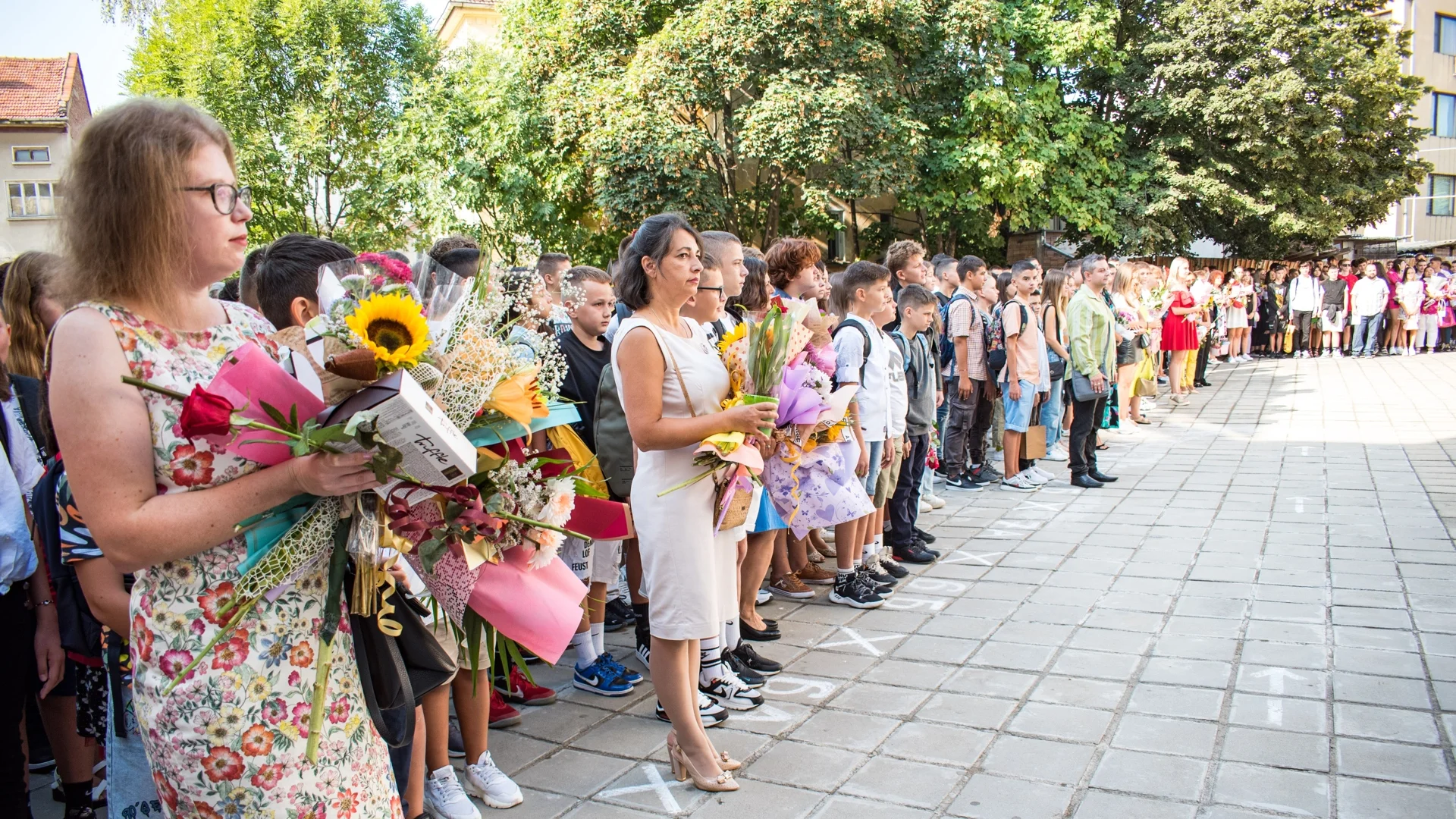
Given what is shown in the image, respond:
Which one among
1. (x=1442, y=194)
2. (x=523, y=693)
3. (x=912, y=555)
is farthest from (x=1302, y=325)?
(x=1442, y=194)

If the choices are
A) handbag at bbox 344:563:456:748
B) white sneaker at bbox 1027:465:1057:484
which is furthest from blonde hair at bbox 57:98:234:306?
white sneaker at bbox 1027:465:1057:484

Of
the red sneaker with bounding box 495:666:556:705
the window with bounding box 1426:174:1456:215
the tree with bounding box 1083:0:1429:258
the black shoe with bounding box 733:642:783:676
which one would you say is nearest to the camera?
the red sneaker with bounding box 495:666:556:705

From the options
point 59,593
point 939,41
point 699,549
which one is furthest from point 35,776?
point 939,41

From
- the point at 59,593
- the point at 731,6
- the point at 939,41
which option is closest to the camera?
the point at 59,593

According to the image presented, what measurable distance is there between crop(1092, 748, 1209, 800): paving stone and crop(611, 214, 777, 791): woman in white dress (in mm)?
1392

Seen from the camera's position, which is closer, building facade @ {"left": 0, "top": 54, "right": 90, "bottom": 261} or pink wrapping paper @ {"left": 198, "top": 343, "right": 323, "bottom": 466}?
pink wrapping paper @ {"left": 198, "top": 343, "right": 323, "bottom": 466}

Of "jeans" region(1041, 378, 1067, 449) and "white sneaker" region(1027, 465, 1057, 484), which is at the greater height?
"jeans" region(1041, 378, 1067, 449)

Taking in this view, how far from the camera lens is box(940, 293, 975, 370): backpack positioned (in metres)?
8.76

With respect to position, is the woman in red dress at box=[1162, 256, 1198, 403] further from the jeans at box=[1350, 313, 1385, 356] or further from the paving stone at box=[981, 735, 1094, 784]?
the paving stone at box=[981, 735, 1094, 784]

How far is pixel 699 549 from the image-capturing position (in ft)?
11.2

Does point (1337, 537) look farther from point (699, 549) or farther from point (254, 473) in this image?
point (254, 473)

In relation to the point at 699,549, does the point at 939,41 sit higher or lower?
higher

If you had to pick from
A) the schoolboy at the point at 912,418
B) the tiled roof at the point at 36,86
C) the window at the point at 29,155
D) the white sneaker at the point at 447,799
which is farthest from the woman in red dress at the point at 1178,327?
the tiled roof at the point at 36,86

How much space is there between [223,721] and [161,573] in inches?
11.7
